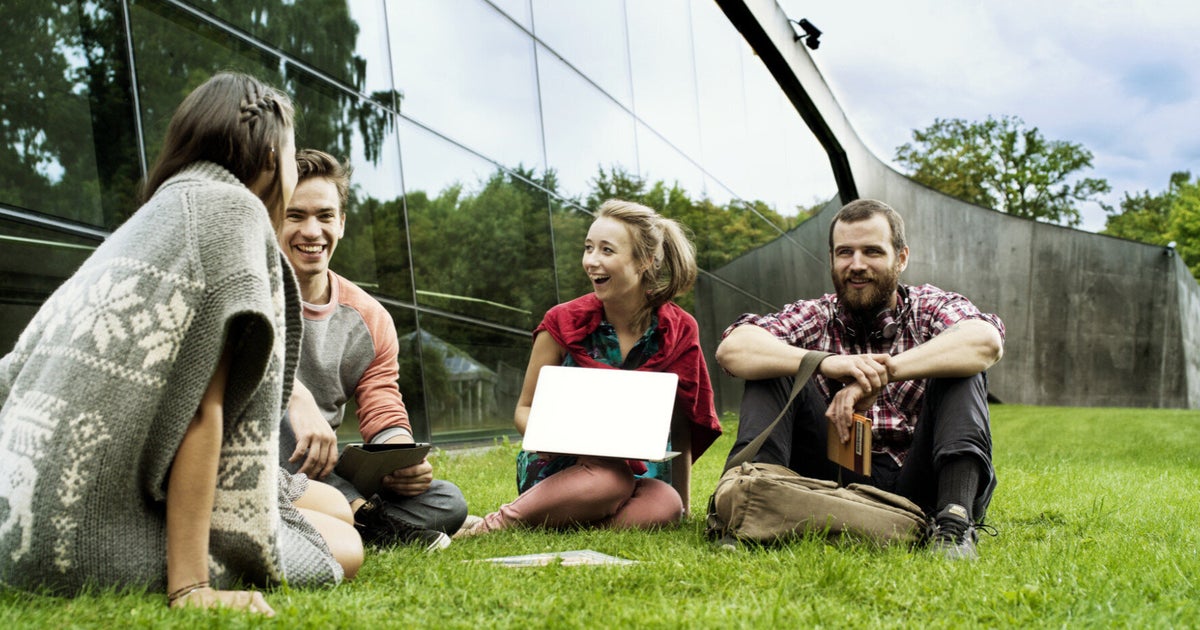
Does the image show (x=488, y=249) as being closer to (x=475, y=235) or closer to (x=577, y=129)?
(x=475, y=235)

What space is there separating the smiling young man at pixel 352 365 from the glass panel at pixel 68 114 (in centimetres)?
227

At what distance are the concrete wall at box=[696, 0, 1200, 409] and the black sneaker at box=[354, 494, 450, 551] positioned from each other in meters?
25.9

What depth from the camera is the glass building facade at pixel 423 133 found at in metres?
5.25

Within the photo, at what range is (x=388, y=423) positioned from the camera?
3619 mm

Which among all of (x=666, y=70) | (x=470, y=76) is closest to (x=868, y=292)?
(x=470, y=76)

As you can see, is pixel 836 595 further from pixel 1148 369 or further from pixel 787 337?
pixel 1148 369

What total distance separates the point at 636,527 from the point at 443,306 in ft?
17.0

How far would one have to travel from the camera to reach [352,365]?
363 cm

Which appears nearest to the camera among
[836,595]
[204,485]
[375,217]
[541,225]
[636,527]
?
[204,485]

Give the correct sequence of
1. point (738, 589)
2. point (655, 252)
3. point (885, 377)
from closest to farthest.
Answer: point (738, 589), point (885, 377), point (655, 252)

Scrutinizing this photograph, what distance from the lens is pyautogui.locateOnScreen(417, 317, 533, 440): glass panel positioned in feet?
28.1

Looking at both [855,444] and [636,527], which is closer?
[855,444]

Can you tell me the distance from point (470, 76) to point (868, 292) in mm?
6526

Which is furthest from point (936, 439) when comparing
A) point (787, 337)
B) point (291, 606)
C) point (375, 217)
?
point (375, 217)
